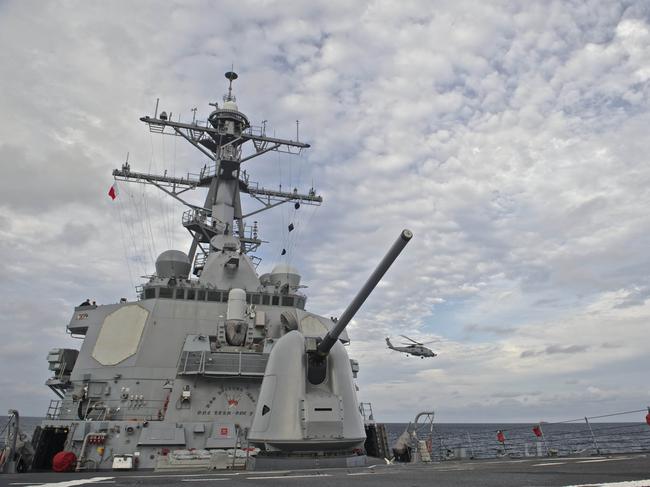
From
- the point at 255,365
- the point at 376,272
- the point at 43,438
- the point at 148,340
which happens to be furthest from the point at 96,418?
the point at 376,272

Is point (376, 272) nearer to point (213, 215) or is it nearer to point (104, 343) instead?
Result: point (104, 343)

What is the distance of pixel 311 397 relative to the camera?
7312mm

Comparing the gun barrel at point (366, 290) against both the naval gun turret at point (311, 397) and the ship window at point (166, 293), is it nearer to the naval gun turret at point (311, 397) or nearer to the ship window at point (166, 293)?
the naval gun turret at point (311, 397)

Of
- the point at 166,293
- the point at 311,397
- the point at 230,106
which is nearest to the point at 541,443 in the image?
the point at 311,397

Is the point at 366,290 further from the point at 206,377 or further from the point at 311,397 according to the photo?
the point at 206,377

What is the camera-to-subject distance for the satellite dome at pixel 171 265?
51.7 feet

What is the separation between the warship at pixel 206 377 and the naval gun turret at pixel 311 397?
0.02 meters

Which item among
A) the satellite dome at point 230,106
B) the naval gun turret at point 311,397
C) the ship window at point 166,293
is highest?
the satellite dome at point 230,106

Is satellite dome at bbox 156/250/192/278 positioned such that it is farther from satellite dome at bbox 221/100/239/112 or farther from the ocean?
satellite dome at bbox 221/100/239/112

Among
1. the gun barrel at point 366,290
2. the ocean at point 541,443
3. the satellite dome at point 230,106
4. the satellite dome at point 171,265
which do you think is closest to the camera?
the gun barrel at point 366,290

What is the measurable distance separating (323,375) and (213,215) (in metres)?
13.1

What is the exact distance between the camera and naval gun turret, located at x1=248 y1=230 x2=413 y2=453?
706 cm

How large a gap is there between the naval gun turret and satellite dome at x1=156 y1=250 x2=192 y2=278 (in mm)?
8980

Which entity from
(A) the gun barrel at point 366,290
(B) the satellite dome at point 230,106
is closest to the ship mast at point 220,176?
(B) the satellite dome at point 230,106
